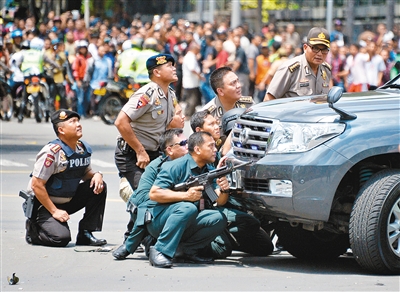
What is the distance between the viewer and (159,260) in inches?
297

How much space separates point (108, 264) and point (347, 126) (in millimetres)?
2194

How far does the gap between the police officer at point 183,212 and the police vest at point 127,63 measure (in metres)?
11.9

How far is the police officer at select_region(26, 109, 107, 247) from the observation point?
848cm

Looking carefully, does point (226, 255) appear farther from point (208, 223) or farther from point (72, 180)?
point (72, 180)

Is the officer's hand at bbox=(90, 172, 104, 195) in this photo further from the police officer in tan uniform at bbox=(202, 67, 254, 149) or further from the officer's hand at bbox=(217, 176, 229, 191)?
the officer's hand at bbox=(217, 176, 229, 191)

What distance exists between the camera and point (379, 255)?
23.1 feet

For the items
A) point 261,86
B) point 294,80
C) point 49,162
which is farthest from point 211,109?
point 261,86

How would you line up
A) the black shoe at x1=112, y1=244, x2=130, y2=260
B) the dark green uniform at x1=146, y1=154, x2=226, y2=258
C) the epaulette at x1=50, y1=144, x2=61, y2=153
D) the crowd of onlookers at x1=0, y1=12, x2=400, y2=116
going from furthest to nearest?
the crowd of onlookers at x1=0, y1=12, x2=400, y2=116, the epaulette at x1=50, y1=144, x2=61, y2=153, the black shoe at x1=112, y1=244, x2=130, y2=260, the dark green uniform at x1=146, y1=154, x2=226, y2=258

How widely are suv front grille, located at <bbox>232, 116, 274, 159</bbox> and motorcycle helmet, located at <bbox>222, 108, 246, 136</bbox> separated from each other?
598mm

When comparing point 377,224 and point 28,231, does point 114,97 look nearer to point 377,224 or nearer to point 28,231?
point 28,231

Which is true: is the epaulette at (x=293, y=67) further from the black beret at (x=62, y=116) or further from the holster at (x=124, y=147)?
the black beret at (x=62, y=116)

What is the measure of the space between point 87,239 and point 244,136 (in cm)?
196

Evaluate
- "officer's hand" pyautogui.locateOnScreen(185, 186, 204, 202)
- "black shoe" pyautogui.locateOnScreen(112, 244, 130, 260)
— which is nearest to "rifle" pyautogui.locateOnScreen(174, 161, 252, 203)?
"officer's hand" pyautogui.locateOnScreen(185, 186, 204, 202)

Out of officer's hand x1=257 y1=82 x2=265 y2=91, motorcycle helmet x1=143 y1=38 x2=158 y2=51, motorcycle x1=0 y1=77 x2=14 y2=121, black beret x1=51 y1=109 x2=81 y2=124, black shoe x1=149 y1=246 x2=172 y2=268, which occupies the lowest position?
motorcycle x1=0 y1=77 x2=14 y2=121
